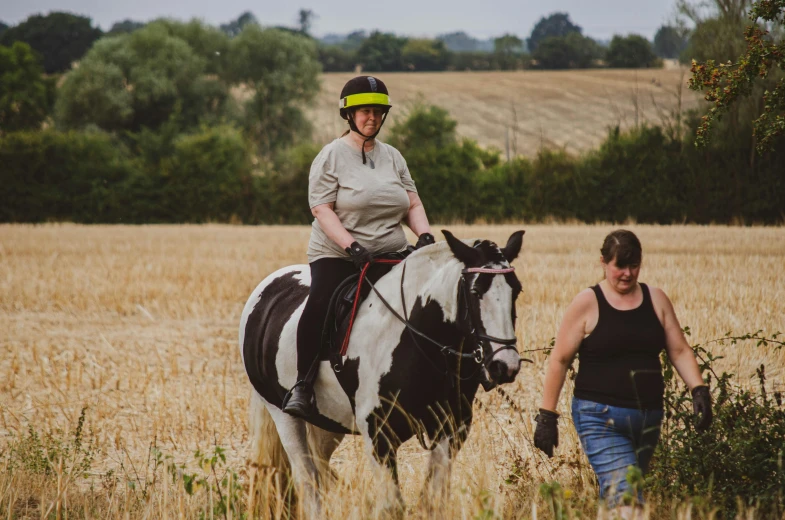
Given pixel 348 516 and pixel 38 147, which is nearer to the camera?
pixel 348 516

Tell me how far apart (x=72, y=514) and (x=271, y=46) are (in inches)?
1996

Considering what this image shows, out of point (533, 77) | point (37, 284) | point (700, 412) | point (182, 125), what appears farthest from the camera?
point (533, 77)

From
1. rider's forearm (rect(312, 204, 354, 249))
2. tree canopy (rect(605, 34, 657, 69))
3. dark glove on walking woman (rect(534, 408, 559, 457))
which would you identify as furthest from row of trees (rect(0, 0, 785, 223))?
tree canopy (rect(605, 34, 657, 69))

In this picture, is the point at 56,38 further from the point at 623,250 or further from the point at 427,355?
the point at 623,250

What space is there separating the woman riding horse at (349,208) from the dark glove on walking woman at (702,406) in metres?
1.73

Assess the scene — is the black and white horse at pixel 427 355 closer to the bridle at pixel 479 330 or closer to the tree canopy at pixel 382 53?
the bridle at pixel 479 330

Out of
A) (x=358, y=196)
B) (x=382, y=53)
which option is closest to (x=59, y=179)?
(x=358, y=196)

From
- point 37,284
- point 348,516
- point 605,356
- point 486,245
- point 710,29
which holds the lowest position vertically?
point 37,284

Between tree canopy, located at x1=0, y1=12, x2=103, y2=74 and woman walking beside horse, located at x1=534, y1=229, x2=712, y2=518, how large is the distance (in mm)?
93750

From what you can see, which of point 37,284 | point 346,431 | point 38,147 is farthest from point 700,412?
point 38,147

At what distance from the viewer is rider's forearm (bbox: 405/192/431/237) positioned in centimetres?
515

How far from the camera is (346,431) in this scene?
5.05 metres

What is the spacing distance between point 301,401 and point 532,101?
68469 mm

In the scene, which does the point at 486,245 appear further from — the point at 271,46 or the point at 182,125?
the point at 271,46
